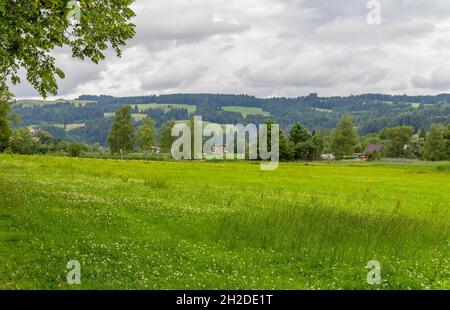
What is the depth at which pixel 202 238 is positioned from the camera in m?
16.8

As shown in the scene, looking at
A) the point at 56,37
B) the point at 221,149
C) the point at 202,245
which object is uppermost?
the point at 56,37

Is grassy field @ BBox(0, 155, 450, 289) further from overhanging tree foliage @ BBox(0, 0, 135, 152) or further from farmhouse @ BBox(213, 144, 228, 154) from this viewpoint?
farmhouse @ BBox(213, 144, 228, 154)

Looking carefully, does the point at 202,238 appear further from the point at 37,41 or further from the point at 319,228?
the point at 37,41

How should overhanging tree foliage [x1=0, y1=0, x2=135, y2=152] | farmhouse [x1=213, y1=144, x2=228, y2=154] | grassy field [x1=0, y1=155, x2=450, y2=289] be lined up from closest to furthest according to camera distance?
grassy field [x1=0, y1=155, x2=450, y2=289], overhanging tree foliage [x1=0, y1=0, x2=135, y2=152], farmhouse [x1=213, y1=144, x2=228, y2=154]

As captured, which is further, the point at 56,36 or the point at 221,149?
the point at 221,149

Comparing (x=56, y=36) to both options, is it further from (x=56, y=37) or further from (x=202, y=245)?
(x=202, y=245)

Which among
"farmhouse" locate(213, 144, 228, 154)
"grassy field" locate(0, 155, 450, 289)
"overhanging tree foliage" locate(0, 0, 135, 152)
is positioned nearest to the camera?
"grassy field" locate(0, 155, 450, 289)

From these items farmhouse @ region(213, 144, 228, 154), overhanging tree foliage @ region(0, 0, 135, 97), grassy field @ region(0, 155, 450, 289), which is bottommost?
farmhouse @ region(213, 144, 228, 154)

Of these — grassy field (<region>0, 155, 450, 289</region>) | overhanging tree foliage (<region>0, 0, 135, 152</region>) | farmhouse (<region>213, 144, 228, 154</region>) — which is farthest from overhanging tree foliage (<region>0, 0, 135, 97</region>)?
farmhouse (<region>213, 144, 228, 154</region>)

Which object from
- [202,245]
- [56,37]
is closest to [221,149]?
[56,37]

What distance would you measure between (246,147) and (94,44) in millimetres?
122753

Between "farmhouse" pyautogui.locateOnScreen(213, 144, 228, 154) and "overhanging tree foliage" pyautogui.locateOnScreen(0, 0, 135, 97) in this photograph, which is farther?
"farmhouse" pyautogui.locateOnScreen(213, 144, 228, 154)

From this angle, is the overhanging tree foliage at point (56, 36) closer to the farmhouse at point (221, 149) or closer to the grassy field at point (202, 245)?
the grassy field at point (202, 245)
